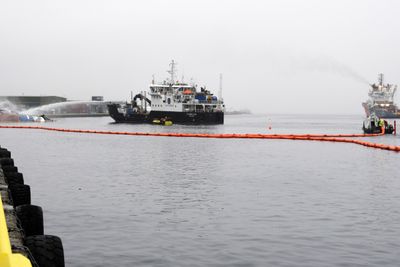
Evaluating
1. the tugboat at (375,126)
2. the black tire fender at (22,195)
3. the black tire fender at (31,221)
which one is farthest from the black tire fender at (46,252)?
the tugboat at (375,126)

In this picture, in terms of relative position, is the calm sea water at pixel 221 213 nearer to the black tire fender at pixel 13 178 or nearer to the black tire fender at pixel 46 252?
the black tire fender at pixel 13 178

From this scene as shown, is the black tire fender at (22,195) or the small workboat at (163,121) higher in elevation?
the small workboat at (163,121)

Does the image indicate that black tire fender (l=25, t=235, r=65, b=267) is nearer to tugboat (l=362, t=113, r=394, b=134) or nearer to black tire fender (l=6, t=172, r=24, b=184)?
black tire fender (l=6, t=172, r=24, b=184)

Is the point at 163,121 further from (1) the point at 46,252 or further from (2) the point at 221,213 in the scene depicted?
(1) the point at 46,252

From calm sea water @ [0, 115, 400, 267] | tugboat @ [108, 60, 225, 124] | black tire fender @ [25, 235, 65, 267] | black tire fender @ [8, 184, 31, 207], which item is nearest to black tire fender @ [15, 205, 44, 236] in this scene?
calm sea water @ [0, 115, 400, 267]

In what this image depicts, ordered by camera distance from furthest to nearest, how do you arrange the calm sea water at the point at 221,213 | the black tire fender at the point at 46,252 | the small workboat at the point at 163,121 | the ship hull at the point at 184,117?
the small workboat at the point at 163,121 → the ship hull at the point at 184,117 → the calm sea water at the point at 221,213 → the black tire fender at the point at 46,252

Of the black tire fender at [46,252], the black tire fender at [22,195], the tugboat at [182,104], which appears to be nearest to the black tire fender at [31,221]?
the black tire fender at [46,252]

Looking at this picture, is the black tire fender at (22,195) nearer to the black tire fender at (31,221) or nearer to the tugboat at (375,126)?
the black tire fender at (31,221)

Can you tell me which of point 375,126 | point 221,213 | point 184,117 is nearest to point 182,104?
point 184,117

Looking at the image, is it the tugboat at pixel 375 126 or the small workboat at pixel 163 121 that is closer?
the tugboat at pixel 375 126

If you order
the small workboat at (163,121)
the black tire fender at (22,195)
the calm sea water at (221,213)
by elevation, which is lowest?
the calm sea water at (221,213)

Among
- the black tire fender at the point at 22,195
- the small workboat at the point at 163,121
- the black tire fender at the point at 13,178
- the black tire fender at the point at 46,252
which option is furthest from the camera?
the small workboat at the point at 163,121

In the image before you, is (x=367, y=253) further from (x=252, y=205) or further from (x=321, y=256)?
(x=252, y=205)

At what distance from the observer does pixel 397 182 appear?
3466 centimetres
